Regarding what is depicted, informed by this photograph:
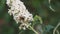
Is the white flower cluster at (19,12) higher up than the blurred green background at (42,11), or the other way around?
the blurred green background at (42,11)

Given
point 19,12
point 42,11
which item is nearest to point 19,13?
point 19,12

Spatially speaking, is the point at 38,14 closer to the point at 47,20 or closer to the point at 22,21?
the point at 47,20

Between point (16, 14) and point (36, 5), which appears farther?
point (36, 5)

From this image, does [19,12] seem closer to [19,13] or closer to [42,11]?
[19,13]

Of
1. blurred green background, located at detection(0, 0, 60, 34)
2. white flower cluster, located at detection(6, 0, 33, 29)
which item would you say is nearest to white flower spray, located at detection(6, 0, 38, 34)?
white flower cluster, located at detection(6, 0, 33, 29)

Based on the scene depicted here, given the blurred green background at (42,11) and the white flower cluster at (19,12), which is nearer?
the white flower cluster at (19,12)

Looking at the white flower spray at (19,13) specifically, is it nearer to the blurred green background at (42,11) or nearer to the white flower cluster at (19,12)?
the white flower cluster at (19,12)

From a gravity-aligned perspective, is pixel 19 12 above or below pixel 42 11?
below

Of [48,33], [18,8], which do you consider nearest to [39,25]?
[48,33]

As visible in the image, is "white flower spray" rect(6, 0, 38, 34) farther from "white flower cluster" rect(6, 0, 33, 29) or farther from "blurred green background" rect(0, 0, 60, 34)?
"blurred green background" rect(0, 0, 60, 34)

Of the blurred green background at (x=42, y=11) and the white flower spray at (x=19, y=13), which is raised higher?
the blurred green background at (x=42, y=11)

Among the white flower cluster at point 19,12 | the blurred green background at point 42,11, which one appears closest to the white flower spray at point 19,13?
the white flower cluster at point 19,12
